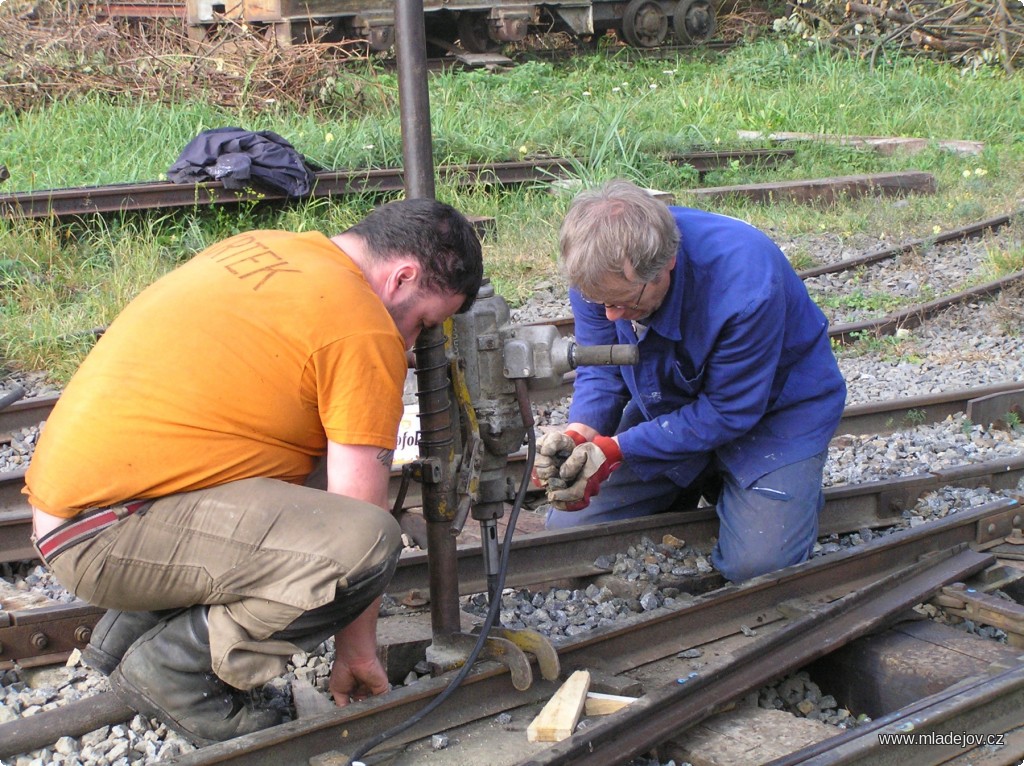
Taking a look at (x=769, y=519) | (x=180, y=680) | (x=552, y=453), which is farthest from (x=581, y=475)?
(x=180, y=680)

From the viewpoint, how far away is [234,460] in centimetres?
292

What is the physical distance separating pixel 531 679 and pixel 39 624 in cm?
159

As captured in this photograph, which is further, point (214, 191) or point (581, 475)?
point (214, 191)

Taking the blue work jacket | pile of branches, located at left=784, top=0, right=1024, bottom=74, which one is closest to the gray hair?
the blue work jacket

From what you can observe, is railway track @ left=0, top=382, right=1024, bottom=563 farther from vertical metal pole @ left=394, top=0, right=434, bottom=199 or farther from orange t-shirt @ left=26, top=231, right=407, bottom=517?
vertical metal pole @ left=394, top=0, right=434, bottom=199

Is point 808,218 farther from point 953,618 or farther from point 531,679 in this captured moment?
point 531,679

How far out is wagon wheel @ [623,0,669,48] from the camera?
18938 millimetres

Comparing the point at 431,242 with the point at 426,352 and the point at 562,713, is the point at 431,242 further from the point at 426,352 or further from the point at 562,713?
the point at 562,713

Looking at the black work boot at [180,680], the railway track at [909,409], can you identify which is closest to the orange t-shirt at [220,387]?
the black work boot at [180,680]

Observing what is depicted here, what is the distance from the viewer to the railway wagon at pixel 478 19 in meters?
14.2

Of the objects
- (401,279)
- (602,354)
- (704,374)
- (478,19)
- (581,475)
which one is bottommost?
(581,475)

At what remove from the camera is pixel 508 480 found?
3.44 metres

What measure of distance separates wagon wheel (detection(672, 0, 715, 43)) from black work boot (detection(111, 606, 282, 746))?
18.2 metres

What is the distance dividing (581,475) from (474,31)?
14.4 meters
